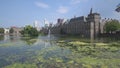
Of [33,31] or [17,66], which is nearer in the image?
[17,66]

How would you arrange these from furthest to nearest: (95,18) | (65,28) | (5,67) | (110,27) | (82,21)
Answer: (65,28), (82,21), (95,18), (110,27), (5,67)

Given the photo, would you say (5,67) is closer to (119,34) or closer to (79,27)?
(119,34)

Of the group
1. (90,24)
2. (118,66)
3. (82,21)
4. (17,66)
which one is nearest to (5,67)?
(17,66)

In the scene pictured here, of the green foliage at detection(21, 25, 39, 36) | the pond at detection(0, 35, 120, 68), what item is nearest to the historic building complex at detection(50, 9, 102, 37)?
the green foliage at detection(21, 25, 39, 36)

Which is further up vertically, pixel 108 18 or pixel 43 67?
pixel 108 18

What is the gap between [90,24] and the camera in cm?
10538

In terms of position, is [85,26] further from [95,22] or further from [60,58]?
[60,58]

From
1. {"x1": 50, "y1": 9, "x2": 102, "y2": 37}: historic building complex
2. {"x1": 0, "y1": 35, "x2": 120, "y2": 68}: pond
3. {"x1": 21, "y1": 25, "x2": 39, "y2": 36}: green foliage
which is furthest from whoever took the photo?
{"x1": 21, "y1": 25, "x2": 39, "y2": 36}: green foliage

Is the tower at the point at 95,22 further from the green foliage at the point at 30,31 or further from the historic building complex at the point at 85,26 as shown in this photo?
the green foliage at the point at 30,31

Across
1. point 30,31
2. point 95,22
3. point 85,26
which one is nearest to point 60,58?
point 95,22

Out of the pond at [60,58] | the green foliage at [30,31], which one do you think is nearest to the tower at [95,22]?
the green foliage at [30,31]

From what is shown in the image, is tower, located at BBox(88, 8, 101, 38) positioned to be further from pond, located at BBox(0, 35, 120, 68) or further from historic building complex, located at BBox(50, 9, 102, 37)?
pond, located at BBox(0, 35, 120, 68)

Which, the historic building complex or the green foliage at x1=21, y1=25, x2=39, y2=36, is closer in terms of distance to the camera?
the historic building complex

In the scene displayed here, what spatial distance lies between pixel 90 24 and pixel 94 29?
3.41 meters
